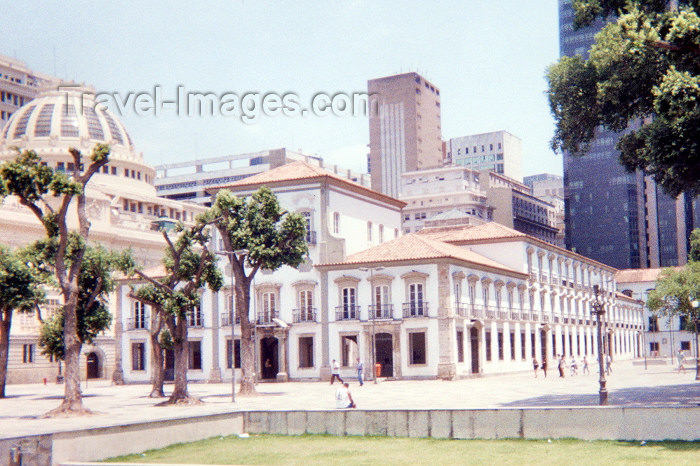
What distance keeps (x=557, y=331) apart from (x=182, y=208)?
63.4m

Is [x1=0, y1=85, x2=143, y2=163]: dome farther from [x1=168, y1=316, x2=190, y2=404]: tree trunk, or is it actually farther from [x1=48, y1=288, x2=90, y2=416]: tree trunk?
[x1=48, y1=288, x2=90, y2=416]: tree trunk

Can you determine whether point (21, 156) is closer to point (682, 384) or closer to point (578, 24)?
point (578, 24)

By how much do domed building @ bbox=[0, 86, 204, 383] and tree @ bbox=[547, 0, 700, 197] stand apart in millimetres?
52102

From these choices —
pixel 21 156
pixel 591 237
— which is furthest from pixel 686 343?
pixel 21 156

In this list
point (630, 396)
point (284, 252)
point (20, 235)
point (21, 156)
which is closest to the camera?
point (21, 156)

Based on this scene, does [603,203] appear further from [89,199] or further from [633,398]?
[633,398]

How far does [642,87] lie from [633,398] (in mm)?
12360

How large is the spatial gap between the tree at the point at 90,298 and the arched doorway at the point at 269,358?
1678cm

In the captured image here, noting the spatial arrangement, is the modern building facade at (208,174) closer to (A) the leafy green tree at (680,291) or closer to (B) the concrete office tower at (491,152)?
(B) the concrete office tower at (491,152)

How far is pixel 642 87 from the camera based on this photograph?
28188 millimetres

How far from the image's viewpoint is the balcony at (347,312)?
55.8 metres

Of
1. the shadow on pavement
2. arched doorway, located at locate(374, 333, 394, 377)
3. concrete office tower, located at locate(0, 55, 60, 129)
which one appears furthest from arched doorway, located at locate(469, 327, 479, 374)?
concrete office tower, located at locate(0, 55, 60, 129)

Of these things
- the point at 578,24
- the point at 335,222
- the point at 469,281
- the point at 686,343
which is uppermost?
the point at 578,24

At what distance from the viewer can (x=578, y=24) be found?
3069 cm
